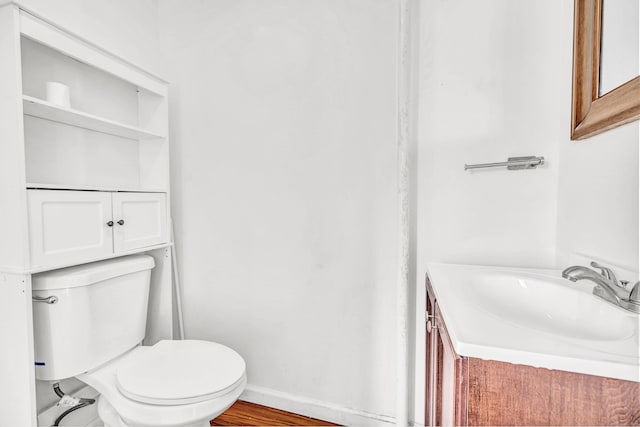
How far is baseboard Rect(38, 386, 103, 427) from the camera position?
1.25 metres

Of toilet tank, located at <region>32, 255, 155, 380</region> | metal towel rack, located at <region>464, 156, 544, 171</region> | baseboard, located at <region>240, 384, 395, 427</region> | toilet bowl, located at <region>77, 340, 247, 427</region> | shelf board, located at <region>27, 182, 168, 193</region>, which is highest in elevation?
metal towel rack, located at <region>464, 156, 544, 171</region>

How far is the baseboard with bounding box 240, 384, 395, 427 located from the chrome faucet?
106 centimetres

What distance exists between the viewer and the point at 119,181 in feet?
5.11

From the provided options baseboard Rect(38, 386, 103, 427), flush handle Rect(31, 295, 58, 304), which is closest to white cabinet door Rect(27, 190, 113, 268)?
flush handle Rect(31, 295, 58, 304)

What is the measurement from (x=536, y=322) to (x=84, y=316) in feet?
4.67

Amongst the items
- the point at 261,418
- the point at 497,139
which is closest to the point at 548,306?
the point at 497,139

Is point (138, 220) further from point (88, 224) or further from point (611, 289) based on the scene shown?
point (611, 289)

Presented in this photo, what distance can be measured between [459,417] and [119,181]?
64.5 inches

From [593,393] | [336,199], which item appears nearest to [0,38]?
[336,199]

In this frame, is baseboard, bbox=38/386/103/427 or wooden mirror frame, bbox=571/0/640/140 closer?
wooden mirror frame, bbox=571/0/640/140

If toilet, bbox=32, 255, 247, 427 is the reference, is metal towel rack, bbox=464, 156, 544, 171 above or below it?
above

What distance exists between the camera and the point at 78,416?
137cm

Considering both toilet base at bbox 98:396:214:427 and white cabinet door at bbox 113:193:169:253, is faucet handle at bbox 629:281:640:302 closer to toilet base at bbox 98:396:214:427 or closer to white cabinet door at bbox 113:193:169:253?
toilet base at bbox 98:396:214:427

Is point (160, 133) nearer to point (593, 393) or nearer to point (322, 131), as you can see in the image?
point (322, 131)
